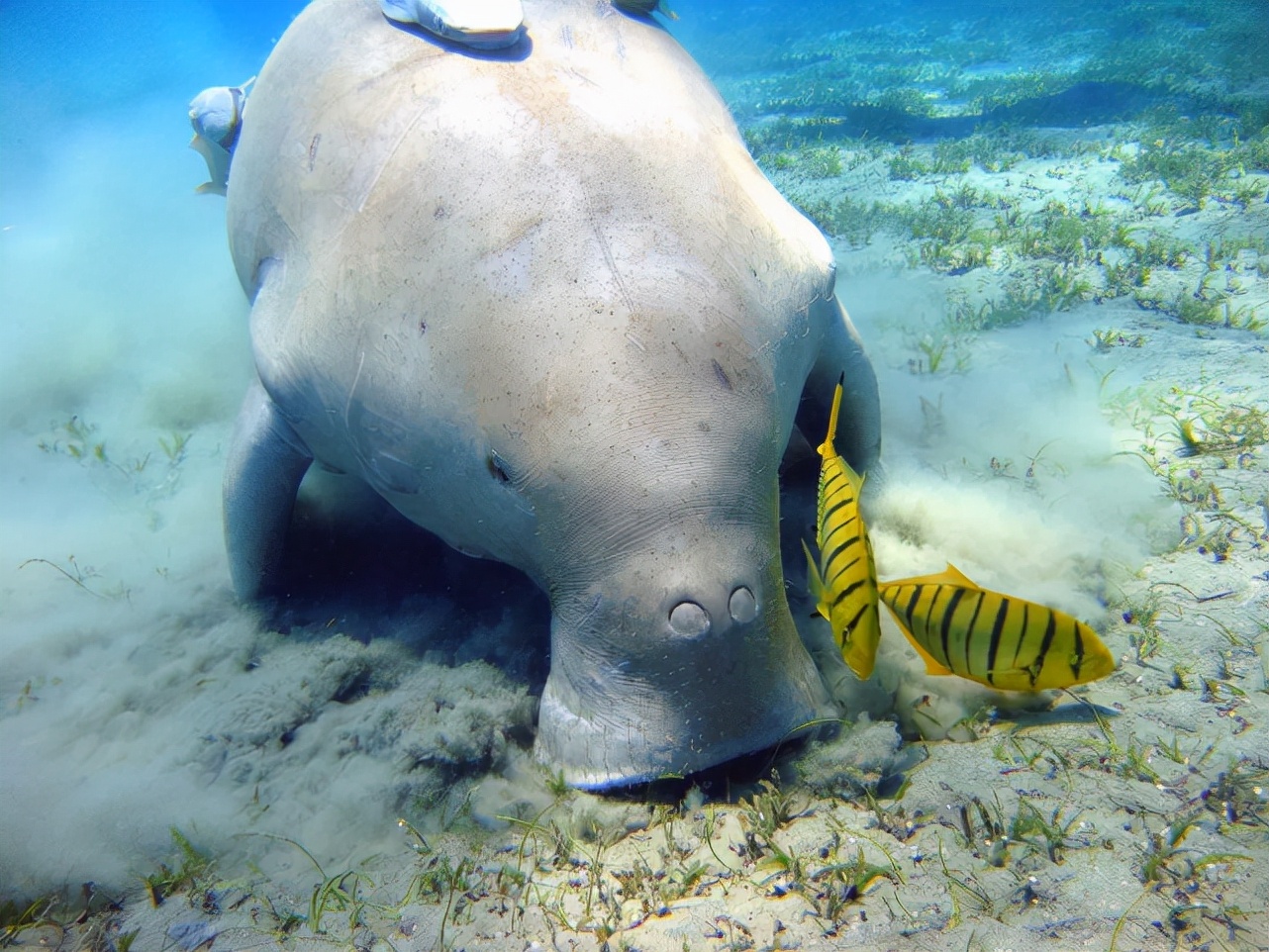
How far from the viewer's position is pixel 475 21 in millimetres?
2646

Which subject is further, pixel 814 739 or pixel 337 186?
pixel 337 186

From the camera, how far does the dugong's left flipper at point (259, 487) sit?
315 cm

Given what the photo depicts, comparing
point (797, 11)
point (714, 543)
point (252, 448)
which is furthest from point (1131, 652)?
point (797, 11)

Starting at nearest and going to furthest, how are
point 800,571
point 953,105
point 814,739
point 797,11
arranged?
1. point 814,739
2. point 800,571
3. point 953,105
4. point 797,11

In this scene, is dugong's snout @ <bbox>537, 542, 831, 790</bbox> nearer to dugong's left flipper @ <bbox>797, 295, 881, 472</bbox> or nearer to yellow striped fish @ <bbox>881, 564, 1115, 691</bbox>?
yellow striped fish @ <bbox>881, 564, 1115, 691</bbox>

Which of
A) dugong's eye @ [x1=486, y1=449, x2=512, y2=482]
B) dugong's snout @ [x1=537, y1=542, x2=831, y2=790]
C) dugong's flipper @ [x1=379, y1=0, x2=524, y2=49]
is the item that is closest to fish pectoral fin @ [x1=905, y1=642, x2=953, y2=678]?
dugong's snout @ [x1=537, y1=542, x2=831, y2=790]

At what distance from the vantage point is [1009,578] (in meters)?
3.10

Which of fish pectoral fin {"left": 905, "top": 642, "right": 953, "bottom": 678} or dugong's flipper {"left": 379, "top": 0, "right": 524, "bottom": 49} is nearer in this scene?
fish pectoral fin {"left": 905, "top": 642, "right": 953, "bottom": 678}

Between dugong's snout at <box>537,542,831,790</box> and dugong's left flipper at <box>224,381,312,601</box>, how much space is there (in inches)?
65.8

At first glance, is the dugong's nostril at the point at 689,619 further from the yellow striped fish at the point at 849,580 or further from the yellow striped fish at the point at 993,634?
the yellow striped fish at the point at 993,634

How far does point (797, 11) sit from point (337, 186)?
4856 centimetres

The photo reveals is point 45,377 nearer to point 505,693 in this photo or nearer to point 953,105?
point 505,693

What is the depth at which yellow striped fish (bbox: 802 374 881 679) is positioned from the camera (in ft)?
6.00

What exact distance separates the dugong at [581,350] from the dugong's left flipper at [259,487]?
0.83 ft
